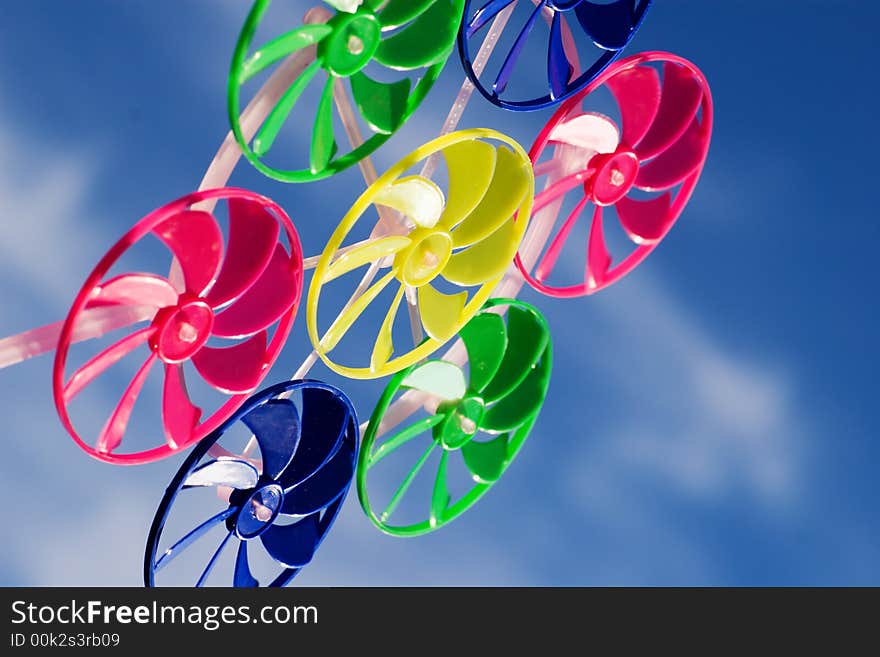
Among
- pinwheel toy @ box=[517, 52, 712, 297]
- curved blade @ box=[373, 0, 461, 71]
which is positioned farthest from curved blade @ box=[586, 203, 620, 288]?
curved blade @ box=[373, 0, 461, 71]

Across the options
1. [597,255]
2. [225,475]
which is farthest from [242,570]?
[597,255]

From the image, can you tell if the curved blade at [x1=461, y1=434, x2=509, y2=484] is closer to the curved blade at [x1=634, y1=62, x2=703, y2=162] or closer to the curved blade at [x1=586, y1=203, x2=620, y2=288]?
the curved blade at [x1=586, y1=203, x2=620, y2=288]

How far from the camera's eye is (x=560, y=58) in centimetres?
672

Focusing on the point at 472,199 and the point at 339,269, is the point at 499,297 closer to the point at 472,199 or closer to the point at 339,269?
the point at 472,199

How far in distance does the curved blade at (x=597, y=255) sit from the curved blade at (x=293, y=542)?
7.42ft

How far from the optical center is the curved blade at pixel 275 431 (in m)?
6.62

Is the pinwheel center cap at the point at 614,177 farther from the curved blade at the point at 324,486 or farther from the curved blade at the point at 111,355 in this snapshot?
the curved blade at the point at 111,355

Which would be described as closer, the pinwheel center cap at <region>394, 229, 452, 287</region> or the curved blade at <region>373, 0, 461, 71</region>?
the curved blade at <region>373, 0, 461, 71</region>

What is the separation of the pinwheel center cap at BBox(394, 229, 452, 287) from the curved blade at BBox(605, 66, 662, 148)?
57.8 inches

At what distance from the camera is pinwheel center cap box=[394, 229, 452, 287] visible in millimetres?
6453

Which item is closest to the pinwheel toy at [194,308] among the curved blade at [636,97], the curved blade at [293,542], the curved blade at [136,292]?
the curved blade at [136,292]

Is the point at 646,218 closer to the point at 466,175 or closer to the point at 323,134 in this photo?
the point at 466,175

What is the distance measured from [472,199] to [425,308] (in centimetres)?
69

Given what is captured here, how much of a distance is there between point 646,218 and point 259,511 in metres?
3.02
